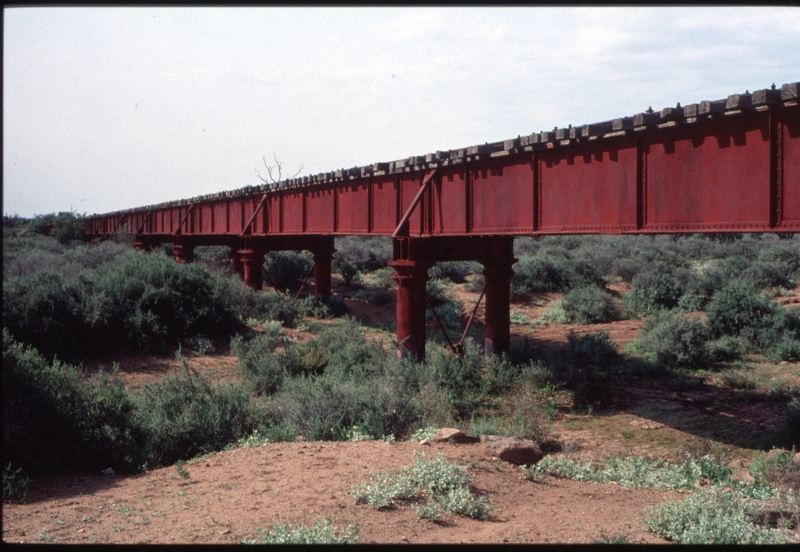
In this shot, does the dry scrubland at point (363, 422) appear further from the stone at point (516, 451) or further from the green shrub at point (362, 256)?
the green shrub at point (362, 256)

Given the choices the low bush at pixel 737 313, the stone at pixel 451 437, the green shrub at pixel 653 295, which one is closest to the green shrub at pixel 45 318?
the stone at pixel 451 437

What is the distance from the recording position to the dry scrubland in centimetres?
608

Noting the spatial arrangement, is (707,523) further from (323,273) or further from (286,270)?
(286,270)

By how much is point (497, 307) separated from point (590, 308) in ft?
31.2

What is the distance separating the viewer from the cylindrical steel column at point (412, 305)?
14.6 meters

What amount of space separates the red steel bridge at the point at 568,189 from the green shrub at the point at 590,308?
902 cm

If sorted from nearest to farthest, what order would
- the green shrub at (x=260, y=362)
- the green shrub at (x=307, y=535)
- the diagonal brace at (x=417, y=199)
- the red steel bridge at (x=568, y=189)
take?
the green shrub at (x=307, y=535), the red steel bridge at (x=568, y=189), the green shrub at (x=260, y=362), the diagonal brace at (x=417, y=199)

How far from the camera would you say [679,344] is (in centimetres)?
1733

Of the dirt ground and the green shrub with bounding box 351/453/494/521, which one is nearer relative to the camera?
the dirt ground

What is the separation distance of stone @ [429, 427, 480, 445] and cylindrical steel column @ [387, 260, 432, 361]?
5.95 m

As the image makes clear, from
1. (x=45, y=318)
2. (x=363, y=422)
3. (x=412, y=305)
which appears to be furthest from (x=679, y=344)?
(x=45, y=318)

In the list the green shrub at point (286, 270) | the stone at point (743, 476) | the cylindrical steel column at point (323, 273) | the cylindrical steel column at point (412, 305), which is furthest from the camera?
the green shrub at point (286, 270)

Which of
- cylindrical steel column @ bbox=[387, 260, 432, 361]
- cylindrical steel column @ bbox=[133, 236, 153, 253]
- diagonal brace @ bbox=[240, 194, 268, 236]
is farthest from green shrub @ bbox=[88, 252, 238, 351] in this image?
cylindrical steel column @ bbox=[133, 236, 153, 253]

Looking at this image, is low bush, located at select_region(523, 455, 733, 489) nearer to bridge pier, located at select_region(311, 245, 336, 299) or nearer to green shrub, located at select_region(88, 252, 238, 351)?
green shrub, located at select_region(88, 252, 238, 351)
